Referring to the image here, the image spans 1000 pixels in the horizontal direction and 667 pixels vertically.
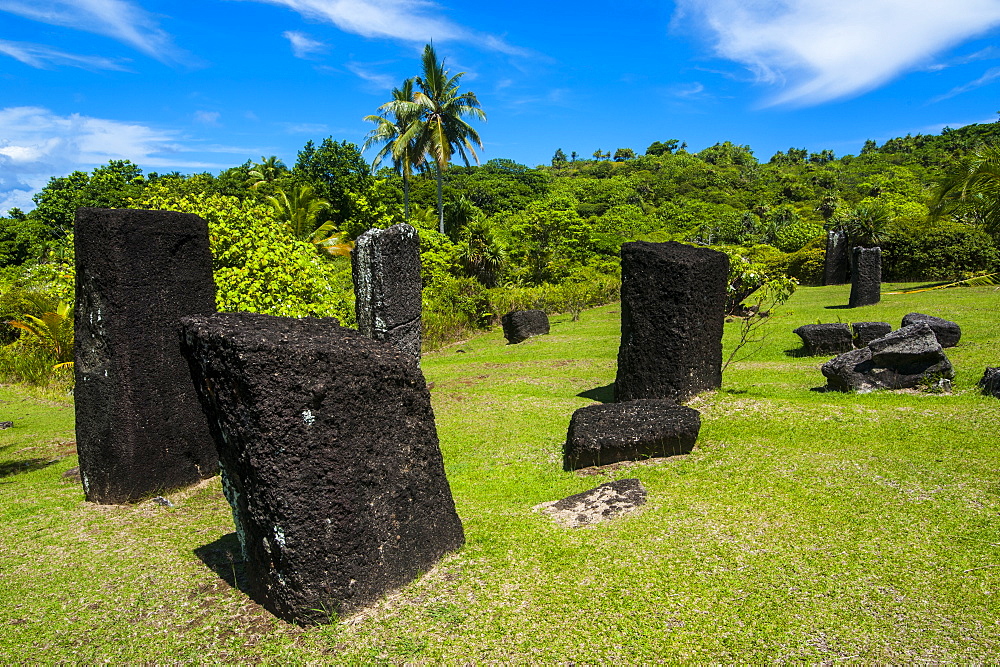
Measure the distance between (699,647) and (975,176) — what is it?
38.8ft

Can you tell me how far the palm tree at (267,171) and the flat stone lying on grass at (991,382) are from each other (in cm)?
5198

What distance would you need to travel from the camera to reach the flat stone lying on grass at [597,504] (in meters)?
5.70

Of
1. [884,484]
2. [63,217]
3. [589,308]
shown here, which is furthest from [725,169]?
[884,484]

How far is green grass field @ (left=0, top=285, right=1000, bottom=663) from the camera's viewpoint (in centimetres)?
390

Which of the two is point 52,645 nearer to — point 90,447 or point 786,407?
point 90,447

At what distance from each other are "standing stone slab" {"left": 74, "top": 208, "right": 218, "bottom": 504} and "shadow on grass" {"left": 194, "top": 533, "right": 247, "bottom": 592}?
2.03 metres

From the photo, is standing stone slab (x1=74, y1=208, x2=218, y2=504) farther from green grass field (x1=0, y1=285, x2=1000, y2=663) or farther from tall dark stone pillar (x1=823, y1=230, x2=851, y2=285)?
tall dark stone pillar (x1=823, y1=230, x2=851, y2=285)

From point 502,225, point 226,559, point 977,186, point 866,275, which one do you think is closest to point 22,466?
point 226,559

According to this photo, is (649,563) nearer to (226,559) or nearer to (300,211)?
(226,559)

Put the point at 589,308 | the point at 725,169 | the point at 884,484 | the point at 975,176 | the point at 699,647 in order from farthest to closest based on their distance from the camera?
the point at 725,169, the point at 589,308, the point at 975,176, the point at 884,484, the point at 699,647

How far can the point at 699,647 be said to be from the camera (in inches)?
149

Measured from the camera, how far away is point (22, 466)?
9.20 metres

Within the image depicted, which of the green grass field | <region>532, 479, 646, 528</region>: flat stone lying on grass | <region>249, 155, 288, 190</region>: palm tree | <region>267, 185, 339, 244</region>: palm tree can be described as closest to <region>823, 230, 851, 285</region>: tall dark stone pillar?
the green grass field

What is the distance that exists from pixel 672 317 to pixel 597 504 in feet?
14.0
